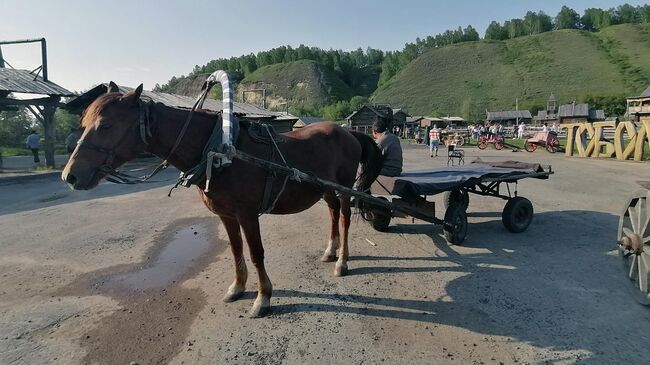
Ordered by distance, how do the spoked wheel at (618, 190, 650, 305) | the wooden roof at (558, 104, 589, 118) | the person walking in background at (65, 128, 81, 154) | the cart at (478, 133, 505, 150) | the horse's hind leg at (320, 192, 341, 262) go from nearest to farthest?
the person walking in background at (65, 128, 81, 154)
the spoked wheel at (618, 190, 650, 305)
the horse's hind leg at (320, 192, 341, 262)
the cart at (478, 133, 505, 150)
the wooden roof at (558, 104, 589, 118)

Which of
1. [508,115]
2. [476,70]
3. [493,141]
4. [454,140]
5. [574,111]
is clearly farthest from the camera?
[476,70]

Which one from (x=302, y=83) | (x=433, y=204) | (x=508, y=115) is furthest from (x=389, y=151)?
(x=302, y=83)

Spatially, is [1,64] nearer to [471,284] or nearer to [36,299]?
[36,299]

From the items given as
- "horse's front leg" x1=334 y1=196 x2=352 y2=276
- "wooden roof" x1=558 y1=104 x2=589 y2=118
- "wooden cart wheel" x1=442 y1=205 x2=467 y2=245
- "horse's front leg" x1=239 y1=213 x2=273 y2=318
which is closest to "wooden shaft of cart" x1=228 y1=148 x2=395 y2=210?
"horse's front leg" x1=239 y1=213 x2=273 y2=318

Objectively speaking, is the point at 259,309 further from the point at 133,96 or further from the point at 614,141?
the point at 614,141

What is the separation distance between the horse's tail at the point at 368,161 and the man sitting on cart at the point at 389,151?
0.52 m

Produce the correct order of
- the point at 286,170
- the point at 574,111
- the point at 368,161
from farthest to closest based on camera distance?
the point at 574,111 < the point at 368,161 < the point at 286,170

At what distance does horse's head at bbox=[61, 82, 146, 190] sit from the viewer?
3.22 meters

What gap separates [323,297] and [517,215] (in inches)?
171

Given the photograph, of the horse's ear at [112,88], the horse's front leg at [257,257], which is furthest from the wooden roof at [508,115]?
the horse's ear at [112,88]

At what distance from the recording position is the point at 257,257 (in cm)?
420

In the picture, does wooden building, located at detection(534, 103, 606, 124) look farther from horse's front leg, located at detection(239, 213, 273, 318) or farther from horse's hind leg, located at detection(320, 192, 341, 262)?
horse's front leg, located at detection(239, 213, 273, 318)

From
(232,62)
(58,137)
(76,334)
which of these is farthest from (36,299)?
(232,62)

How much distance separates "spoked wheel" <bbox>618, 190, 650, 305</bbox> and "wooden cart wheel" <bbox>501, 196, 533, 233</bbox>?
7.30ft
